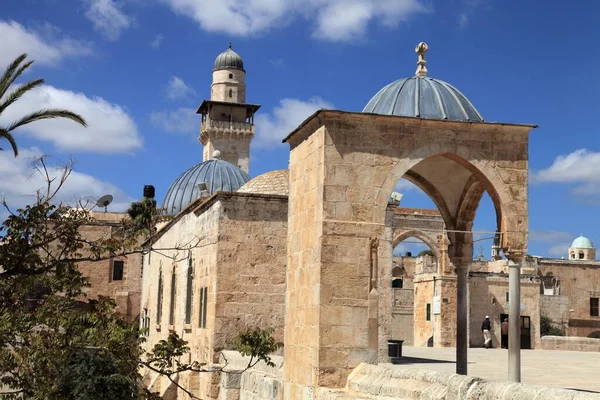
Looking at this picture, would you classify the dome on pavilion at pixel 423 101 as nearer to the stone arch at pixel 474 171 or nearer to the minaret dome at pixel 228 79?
the stone arch at pixel 474 171

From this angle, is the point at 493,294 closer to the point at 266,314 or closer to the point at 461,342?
the point at 266,314

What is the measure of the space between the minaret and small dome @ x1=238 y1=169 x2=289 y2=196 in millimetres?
28574

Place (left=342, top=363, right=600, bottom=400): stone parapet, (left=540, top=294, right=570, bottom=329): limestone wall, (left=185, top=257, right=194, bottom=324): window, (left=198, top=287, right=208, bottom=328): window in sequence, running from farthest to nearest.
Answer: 1. (left=540, top=294, right=570, bottom=329): limestone wall
2. (left=185, top=257, right=194, bottom=324): window
3. (left=198, top=287, right=208, bottom=328): window
4. (left=342, top=363, right=600, bottom=400): stone parapet

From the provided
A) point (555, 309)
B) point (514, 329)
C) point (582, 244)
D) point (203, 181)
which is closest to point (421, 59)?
point (514, 329)

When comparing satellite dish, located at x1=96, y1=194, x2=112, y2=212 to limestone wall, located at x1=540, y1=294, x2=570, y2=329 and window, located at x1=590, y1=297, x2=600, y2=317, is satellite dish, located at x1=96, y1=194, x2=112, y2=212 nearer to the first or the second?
limestone wall, located at x1=540, y1=294, x2=570, y2=329

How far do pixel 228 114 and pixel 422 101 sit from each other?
124 ft

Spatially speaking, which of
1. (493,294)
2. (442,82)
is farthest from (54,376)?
(493,294)

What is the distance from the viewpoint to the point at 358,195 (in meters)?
9.09

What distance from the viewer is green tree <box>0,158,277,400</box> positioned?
826 centimetres

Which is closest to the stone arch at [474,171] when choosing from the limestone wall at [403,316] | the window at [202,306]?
→ the window at [202,306]

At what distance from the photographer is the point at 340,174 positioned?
9055mm

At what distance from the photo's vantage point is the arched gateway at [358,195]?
354 inches

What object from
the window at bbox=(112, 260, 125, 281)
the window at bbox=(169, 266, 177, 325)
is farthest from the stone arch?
the window at bbox=(112, 260, 125, 281)

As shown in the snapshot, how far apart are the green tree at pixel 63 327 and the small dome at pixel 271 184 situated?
6278mm
